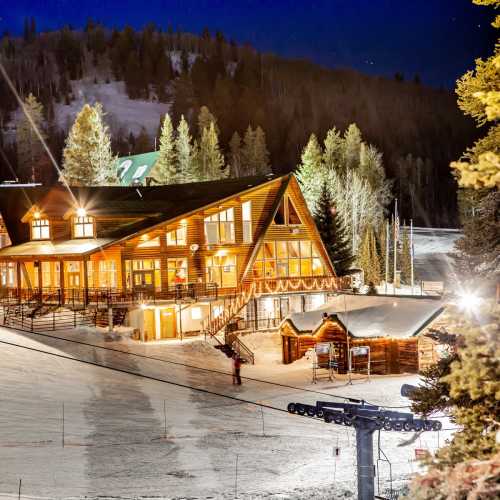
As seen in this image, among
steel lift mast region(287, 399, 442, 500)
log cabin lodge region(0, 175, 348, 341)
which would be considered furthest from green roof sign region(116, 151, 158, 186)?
steel lift mast region(287, 399, 442, 500)

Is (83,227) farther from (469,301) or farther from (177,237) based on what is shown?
(469,301)

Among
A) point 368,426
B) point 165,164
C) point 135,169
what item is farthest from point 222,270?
point 135,169

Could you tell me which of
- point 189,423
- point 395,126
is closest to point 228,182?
point 189,423

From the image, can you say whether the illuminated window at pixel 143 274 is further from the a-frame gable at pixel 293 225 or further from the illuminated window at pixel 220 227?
the a-frame gable at pixel 293 225

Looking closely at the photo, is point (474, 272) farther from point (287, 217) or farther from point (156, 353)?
point (287, 217)

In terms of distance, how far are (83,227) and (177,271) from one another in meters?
5.41

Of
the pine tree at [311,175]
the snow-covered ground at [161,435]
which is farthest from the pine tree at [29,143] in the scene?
the snow-covered ground at [161,435]

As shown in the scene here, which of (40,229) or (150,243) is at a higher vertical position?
(40,229)

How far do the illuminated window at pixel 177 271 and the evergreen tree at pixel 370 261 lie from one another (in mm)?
25310

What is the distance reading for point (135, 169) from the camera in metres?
76.0

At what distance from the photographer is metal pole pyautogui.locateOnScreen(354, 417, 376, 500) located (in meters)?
12.0

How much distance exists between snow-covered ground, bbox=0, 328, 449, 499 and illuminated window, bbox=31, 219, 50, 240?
9.85m

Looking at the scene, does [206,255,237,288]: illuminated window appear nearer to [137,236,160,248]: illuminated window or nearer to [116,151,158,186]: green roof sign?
[137,236,160,248]: illuminated window

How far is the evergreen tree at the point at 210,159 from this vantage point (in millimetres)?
79938
